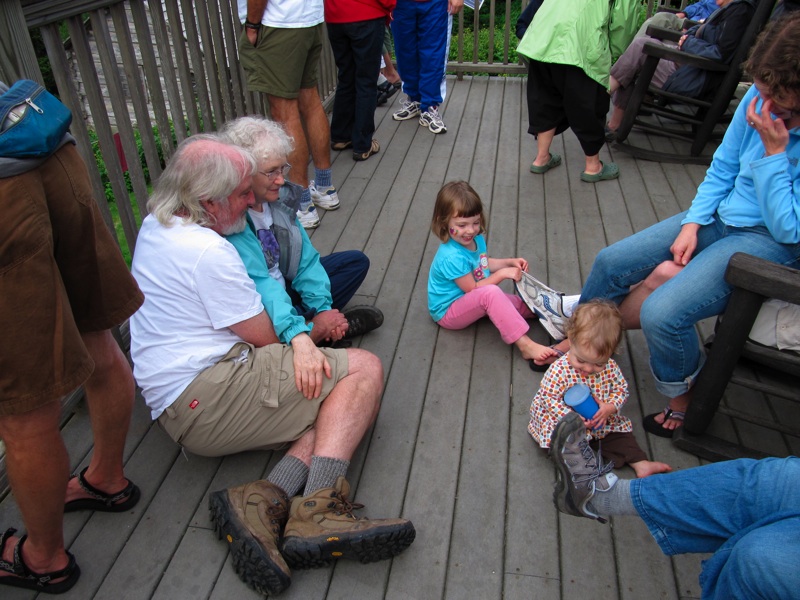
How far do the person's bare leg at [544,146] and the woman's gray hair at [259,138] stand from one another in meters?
2.08

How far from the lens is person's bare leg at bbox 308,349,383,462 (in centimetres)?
193

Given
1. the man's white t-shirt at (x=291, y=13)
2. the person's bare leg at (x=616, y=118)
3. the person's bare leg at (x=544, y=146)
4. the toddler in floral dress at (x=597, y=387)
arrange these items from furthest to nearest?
the person's bare leg at (x=616, y=118) < the person's bare leg at (x=544, y=146) < the man's white t-shirt at (x=291, y=13) < the toddler in floral dress at (x=597, y=387)

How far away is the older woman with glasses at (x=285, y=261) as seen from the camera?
6.84 feet

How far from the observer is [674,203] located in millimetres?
3637

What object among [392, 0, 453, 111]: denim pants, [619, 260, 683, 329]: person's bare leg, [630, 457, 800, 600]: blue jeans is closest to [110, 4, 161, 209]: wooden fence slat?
[619, 260, 683, 329]: person's bare leg

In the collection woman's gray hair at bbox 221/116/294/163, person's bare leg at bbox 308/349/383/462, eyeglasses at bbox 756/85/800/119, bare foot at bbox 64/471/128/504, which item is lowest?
bare foot at bbox 64/471/128/504

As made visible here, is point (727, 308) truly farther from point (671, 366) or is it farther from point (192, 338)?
point (192, 338)

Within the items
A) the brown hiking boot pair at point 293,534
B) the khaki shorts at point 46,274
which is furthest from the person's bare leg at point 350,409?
the khaki shorts at point 46,274

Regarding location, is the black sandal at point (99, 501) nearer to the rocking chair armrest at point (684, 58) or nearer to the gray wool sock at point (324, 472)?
the gray wool sock at point (324, 472)

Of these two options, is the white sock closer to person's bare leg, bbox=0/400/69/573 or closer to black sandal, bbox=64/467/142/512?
black sandal, bbox=64/467/142/512

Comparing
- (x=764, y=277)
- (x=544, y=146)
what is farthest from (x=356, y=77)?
(x=764, y=277)

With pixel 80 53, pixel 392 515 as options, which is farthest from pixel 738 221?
pixel 80 53

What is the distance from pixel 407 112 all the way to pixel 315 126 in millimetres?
1324

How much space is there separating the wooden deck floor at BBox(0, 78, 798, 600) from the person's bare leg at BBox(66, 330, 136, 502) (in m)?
0.12
